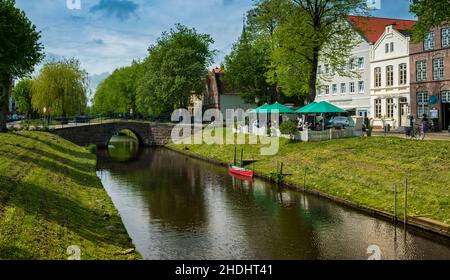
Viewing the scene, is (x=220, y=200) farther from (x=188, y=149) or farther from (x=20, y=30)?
(x=188, y=149)

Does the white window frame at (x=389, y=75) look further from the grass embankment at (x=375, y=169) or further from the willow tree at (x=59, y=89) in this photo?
the willow tree at (x=59, y=89)

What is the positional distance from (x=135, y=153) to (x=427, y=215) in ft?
171

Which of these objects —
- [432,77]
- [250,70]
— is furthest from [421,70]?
[250,70]

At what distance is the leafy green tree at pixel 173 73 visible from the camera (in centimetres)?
8094

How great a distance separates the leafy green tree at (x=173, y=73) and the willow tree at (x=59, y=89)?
12485mm

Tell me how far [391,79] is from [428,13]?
92.5ft

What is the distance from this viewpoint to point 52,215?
65.6 ft

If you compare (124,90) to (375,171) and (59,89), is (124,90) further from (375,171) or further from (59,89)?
(375,171)

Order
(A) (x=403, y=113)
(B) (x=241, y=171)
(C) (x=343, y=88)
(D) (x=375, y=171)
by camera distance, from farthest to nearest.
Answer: (C) (x=343, y=88)
(A) (x=403, y=113)
(B) (x=241, y=171)
(D) (x=375, y=171)

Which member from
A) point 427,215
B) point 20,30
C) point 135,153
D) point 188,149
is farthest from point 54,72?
point 427,215

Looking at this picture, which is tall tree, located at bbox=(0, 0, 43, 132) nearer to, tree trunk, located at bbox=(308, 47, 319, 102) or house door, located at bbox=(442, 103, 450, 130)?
tree trunk, located at bbox=(308, 47, 319, 102)

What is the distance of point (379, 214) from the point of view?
2573 cm

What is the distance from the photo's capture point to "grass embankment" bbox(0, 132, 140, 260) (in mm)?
15797

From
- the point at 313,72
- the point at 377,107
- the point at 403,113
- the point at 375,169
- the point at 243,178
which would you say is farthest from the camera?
the point at 377,107
